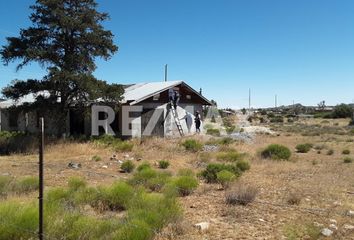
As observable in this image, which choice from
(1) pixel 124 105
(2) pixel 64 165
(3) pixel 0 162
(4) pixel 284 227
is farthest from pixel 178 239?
(1) pixel 124 105

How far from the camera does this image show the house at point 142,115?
25.4 metres

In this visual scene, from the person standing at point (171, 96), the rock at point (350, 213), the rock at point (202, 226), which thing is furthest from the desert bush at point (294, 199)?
the person standing at point (171, 96)

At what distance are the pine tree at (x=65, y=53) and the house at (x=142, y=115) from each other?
125cm

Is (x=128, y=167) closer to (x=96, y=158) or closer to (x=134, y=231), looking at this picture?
(x=96, y=158)

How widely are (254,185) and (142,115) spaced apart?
15250mm

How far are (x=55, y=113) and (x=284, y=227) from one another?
1640 cm

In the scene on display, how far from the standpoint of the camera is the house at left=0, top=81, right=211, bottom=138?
25.4m

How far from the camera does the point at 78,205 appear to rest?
8.36 m

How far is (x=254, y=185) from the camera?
1159 cm

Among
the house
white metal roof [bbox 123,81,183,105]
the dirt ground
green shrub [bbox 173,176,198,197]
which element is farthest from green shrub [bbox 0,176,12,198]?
white metal roof [bbox 123,81,183,105]

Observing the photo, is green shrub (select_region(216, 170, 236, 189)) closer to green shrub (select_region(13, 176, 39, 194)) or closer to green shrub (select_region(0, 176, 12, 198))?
green shrub (select_region(13, 176, 39, 194))

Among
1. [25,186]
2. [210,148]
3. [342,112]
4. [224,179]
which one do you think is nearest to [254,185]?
[224,179]

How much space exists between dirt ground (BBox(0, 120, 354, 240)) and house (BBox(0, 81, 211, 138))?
3704 mm

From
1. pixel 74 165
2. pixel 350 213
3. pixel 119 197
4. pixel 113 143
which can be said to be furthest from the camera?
pixel 113 143
